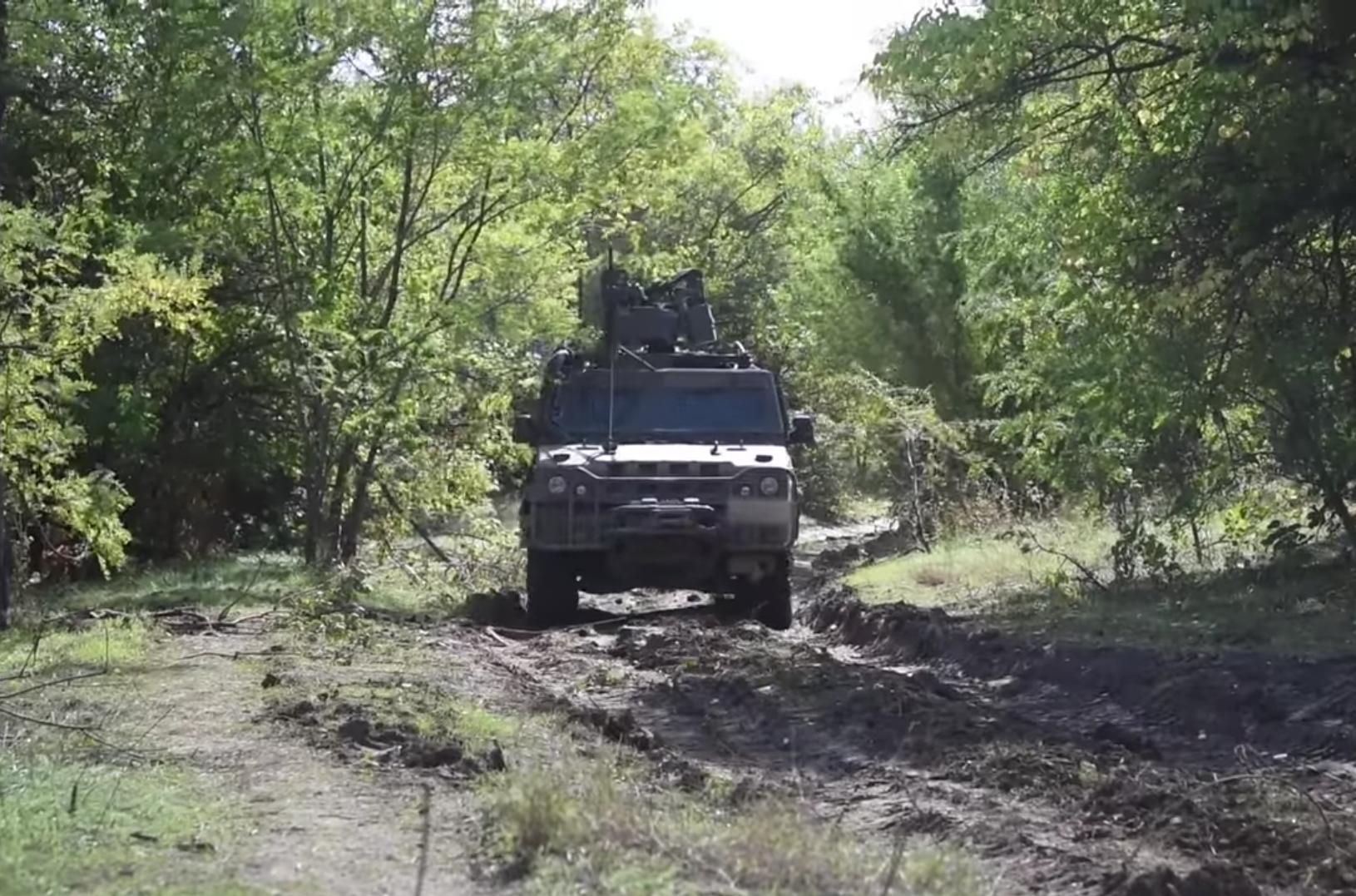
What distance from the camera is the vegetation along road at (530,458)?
7023 mm

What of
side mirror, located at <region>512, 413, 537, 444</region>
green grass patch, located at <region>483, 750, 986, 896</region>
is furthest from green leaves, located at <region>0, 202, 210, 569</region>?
green grass patch, located at <region>483, 750, 986, 896</region>

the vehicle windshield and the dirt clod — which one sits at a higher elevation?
the vehicle windshield

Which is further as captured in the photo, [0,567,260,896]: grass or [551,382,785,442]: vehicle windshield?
[551,382,785,442]: vehicle windshield

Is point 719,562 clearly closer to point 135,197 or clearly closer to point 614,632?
point 614,632

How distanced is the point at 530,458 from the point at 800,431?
4.71m

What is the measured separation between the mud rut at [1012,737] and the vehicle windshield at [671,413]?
186 cm

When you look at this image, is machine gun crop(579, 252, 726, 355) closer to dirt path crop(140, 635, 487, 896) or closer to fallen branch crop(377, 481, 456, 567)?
fallen branch crop(377, 481, 456, 567)

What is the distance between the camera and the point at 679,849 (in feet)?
20.0

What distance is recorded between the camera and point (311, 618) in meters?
14.3

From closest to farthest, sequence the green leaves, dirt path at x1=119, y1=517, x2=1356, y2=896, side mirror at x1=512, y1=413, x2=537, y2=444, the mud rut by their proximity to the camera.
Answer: dirt path at x1=119, y1=517, x2=1356, y2=896 < the mud rut < the green leaves < side mirror at x1=512, y1=413, x2=537, y2=444

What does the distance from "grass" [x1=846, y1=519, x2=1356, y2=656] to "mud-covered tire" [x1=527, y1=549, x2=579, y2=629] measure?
2.92 m

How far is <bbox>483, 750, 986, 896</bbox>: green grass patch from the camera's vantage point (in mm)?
5758

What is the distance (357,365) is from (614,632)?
5.59 metres

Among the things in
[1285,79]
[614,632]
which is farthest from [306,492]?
[1285,79]
